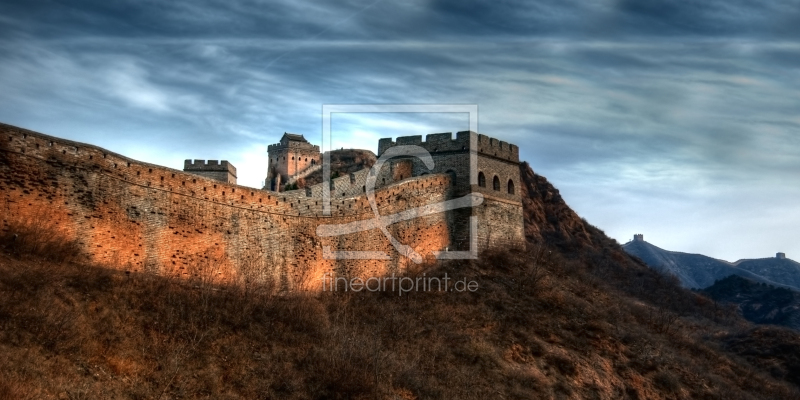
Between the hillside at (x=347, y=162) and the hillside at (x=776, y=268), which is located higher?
the hillside at (x=347, y=162)

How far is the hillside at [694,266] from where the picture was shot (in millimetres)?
97312

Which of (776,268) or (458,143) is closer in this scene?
(458,143)

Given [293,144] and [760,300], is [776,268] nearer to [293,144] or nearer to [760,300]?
[760,300]

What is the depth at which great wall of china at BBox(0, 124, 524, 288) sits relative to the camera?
2030 centimetres

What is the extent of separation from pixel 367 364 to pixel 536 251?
1753 centimetres

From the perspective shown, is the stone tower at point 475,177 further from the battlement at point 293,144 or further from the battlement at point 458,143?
the battlement at point 293,144

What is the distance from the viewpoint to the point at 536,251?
120 ft

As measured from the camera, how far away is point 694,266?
105000 mm

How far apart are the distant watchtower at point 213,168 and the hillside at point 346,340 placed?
17.0m

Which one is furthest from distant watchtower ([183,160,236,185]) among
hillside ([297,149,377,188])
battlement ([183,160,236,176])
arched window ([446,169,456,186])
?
arched window ([446,169,456,186])

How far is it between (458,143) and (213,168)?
16.1 meters

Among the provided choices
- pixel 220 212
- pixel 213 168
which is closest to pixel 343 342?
pixel 220 212

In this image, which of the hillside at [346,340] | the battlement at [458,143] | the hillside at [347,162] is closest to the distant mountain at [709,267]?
the hillside at [347,162]

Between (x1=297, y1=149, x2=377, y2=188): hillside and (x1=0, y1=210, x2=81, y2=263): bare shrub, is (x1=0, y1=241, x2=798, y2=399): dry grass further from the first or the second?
(x1=297, y1=149, x2=377, y2=188): hillside
